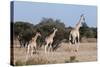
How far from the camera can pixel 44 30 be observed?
206 centimetres

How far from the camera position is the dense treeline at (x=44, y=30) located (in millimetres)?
1962

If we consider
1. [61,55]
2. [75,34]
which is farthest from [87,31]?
[61,55]

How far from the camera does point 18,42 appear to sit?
6.40 ft

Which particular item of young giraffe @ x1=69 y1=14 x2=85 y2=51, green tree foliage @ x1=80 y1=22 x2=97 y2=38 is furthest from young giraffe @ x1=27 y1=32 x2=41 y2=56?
green tree foliage @ x1=80 y1=22 x2=97 y2=38

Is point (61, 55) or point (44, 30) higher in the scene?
point (44, 30)

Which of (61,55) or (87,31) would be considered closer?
(61,55)

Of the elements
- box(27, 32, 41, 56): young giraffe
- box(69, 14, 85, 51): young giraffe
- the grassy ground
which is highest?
box(69, 14, 85, 51): young giraffe

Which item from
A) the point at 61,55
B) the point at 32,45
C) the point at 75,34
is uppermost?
the point at 75,34

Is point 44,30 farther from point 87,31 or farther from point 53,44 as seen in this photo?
point 87,31

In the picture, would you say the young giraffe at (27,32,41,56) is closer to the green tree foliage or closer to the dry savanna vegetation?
the dry savanna vegetation

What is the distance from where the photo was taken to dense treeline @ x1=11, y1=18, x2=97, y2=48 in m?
1.96

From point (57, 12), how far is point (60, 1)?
120 mm

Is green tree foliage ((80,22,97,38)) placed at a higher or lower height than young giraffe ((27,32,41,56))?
higher
